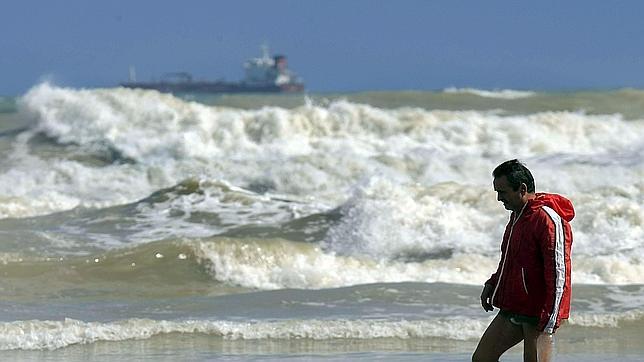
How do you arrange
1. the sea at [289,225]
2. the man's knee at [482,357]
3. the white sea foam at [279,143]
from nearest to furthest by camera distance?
the man's knee at [482,357] < the sea at [289,225] < the white sea foam at [279,143]

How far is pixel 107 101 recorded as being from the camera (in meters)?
36.4

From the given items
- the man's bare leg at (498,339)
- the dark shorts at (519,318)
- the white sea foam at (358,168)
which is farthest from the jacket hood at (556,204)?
the white sea foam at (358,168)

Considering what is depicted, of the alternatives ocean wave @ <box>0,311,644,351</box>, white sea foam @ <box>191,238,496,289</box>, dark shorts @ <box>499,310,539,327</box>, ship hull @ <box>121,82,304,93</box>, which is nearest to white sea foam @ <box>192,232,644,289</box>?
white sea foam @ <box>191,238,496,289</box>

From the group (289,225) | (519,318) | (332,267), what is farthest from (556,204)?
(289,225)

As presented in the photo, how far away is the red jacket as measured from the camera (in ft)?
18.2

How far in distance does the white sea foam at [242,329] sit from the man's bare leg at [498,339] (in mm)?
4083

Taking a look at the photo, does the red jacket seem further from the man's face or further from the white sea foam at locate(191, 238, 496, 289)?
the white sea foam at locate(191, 238, 496, 289)

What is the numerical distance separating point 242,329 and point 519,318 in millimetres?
4668

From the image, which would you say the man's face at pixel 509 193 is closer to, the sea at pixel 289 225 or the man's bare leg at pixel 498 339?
the man's bare leg at pixel 498 339

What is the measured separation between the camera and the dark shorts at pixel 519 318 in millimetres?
5707

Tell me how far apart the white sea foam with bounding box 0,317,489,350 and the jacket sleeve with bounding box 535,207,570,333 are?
452 centimetres

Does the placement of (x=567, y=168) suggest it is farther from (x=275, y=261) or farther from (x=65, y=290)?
(x=65, y=290)

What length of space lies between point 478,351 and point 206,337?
4.32m

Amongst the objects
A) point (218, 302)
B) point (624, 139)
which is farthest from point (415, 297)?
point (624, 139)
